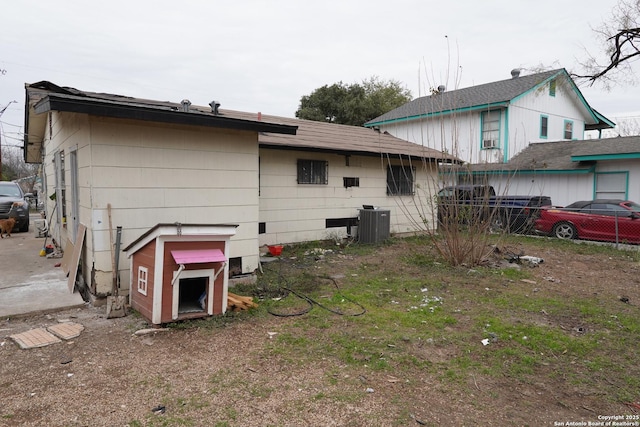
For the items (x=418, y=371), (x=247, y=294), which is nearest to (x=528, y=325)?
(x=418, y=371)

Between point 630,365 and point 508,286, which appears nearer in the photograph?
point 630,365

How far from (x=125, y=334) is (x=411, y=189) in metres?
9.26

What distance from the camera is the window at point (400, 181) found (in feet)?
36.8

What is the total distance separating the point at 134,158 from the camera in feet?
16.7

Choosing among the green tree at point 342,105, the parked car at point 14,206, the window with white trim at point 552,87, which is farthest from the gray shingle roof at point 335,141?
the green tree at point 342,105

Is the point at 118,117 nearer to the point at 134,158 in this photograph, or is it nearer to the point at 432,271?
the point at 134,158

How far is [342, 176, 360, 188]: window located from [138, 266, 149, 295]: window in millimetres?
6434

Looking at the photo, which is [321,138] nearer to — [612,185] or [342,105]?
[612,185]

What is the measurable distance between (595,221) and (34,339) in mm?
12944

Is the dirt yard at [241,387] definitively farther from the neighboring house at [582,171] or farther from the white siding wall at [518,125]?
the white siding wall at [518,125]

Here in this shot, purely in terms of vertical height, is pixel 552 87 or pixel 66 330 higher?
pixel 552 87

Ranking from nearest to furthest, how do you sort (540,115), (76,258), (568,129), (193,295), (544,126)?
(193,295) < (76,258) < (540,115) < (544,126) < (568,129)

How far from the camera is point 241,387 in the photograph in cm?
310

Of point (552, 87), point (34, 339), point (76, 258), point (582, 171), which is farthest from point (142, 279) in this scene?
point (552, 87)
